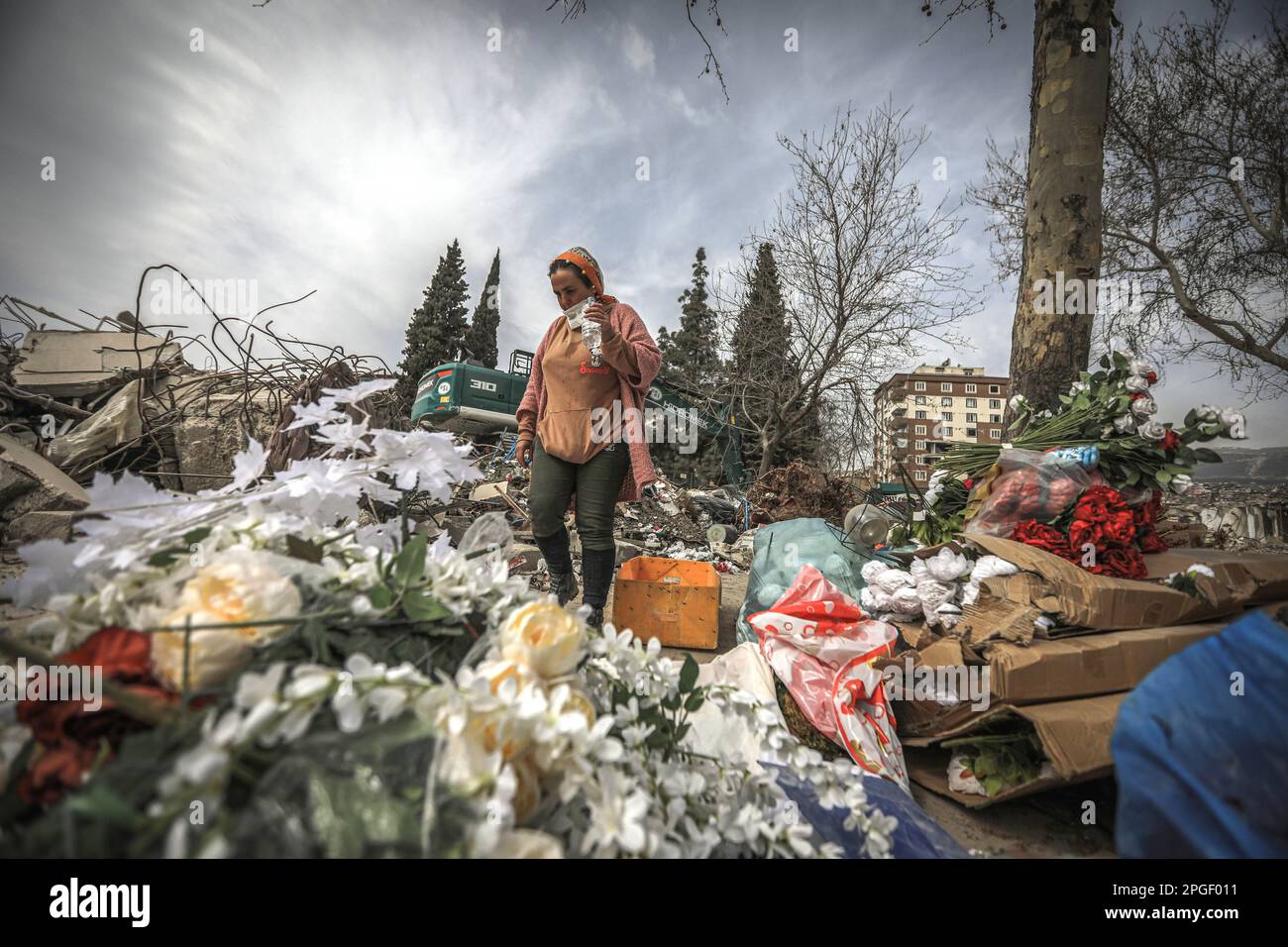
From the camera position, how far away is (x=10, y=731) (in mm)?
394

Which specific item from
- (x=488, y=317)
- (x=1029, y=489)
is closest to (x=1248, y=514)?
(x=1029, y=489)

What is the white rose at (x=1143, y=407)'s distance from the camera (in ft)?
7.70

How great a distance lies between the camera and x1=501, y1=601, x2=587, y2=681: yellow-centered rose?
55 centimetres

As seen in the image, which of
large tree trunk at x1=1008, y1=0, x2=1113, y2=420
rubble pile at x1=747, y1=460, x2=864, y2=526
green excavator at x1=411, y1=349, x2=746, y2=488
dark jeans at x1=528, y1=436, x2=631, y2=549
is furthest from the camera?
green excavator at x1=411, y1=349, x2=746, y2=488

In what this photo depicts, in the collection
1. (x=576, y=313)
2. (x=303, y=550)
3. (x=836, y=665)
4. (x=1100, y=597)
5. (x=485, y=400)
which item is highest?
(x=485, y=400)

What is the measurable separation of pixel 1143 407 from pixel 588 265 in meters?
2.72

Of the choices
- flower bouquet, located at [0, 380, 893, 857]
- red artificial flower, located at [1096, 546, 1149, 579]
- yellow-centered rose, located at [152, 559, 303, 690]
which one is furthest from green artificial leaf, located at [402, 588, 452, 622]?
red artificial flower, located at [1096, 546, 1149, 579]

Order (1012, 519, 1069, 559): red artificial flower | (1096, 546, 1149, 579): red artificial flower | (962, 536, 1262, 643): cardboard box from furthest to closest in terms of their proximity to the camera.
Result: (1012, 519, 1069, 559): red artificial flower
(1096, 546, 1149, 579): red artificial flower
(962, 536, 1262, 643): cardboard box

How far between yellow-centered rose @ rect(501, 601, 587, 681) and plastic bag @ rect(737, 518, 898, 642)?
2.15 m

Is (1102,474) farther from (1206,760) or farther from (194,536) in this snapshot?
(194,536)

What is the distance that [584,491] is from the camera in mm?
2617

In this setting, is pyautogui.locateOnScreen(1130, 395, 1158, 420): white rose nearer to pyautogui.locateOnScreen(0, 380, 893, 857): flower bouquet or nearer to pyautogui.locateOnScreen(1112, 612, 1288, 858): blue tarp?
pyautogui.locateOnScreen(1112, 612, 1288, 858): blue tarp

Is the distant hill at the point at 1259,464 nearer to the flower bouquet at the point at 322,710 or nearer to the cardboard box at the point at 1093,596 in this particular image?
the cardboard box at the point at 1093,596
